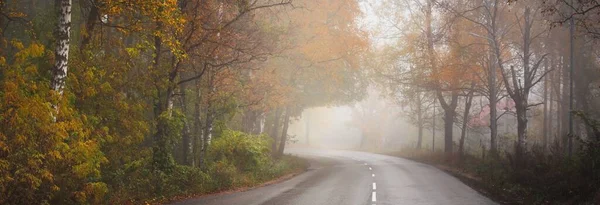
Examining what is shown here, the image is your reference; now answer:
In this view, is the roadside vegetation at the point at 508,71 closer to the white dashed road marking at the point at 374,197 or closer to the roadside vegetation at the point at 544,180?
the roadside vegetation at the point at 544,180

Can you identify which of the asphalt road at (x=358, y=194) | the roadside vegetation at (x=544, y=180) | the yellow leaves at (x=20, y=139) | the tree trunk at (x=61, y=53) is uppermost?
the tree trunk at (x=61, y=53)

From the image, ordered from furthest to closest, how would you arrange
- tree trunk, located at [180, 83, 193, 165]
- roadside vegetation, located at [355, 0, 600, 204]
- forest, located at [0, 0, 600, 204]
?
1. tree trunk, located at [180, 83, 193, 165]
2. roadside vegetation, located at [355, 0, 600, 204]
3. forest, located at [0, 0, 600, 204]

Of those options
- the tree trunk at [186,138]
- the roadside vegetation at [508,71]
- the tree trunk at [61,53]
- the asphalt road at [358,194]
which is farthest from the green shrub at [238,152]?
the tree trunk at [61,53]

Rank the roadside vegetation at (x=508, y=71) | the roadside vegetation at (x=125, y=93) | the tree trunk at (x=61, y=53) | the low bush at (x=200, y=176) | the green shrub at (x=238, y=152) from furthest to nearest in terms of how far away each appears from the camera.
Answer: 1. the green shrub at (x=238, y=152)
2. the roadside vegetation at (x=508, y=71)
3. the low bush at (x=200, y=176)
4. the tree trunk at (x=61, y=53)
5. the roadside vegetation at (x=125, y=93)

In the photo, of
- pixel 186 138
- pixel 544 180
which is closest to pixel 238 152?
pixel 186 138

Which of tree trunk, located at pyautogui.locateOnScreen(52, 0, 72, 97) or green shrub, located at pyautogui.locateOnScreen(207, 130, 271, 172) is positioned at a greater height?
tree trunk, located at pyautogui.locateOnScreen(52, 0, 72, 97)

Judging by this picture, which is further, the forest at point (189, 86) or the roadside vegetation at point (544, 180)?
the roadside vegetation at point (544, 180)

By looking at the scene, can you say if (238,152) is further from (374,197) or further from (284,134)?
(284,134)

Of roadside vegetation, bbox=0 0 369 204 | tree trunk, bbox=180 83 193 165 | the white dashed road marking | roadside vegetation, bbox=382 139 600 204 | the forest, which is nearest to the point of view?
roadside vegetation, bbox=0 0 369 204

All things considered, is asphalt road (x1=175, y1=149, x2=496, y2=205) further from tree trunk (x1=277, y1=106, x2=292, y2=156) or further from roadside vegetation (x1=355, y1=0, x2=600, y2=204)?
tree trunk (x1=277, y1=106, x2=292, y2=156)

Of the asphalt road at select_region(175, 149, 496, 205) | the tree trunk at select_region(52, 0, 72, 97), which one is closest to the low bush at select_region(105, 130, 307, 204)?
the asphalt road at select_region(175, 149, 496, 205)

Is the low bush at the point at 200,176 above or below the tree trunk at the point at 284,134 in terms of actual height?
below

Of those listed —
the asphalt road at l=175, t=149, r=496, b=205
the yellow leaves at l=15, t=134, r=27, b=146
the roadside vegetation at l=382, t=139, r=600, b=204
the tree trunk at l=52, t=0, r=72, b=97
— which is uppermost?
the tree trunk at l=52, t=0, r=72, b=97

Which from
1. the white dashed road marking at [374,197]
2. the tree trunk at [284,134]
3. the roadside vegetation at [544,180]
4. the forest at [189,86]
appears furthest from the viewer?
the tree trunk at [284,134]
